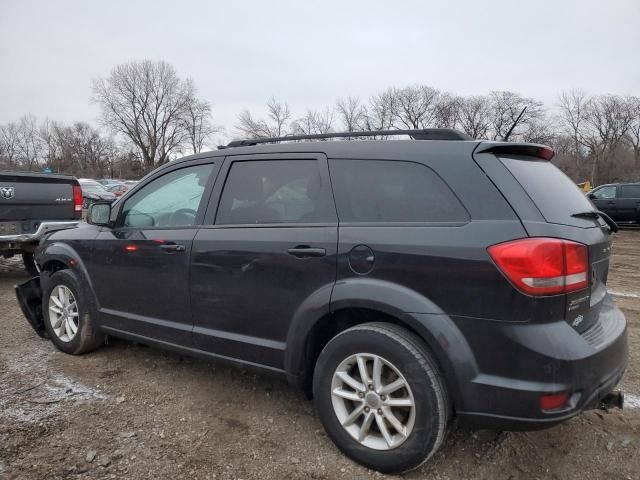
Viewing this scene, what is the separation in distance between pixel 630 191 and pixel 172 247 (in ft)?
58.0

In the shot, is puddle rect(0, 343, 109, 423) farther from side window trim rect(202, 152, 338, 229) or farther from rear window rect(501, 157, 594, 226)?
rear window rect(501, 157, 594, 226)

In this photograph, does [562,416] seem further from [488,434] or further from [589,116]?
[589,116]

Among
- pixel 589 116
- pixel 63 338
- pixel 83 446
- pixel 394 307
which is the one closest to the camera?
pixel 394 307

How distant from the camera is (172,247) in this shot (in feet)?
10.4

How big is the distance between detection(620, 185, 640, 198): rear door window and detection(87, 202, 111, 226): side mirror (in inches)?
694

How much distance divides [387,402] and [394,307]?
0.49m

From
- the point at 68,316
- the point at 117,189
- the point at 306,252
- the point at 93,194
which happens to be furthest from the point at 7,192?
the point at 117,189

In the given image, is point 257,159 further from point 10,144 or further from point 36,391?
point 10,144

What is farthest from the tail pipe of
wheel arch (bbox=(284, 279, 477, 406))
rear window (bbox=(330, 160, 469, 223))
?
rear window (bbox=(330, 160, 469, 223))

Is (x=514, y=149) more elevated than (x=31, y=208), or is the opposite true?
(x=514, y=149)

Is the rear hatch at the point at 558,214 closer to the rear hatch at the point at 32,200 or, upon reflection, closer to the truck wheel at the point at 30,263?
the rear hatch at the point at 32,200

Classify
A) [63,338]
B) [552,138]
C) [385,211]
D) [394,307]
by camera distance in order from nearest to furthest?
1. [394,307]
2. [385,211]
3. [63,338]
4. [552,138]

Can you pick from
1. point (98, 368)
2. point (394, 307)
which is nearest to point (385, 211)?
point (394, 307)

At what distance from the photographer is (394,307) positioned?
7.46ft
